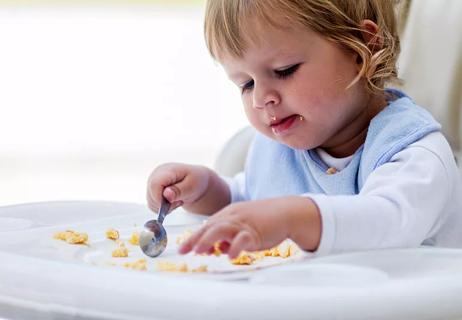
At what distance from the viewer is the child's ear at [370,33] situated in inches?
39.9

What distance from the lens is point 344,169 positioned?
1026 mm

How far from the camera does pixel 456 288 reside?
69cm

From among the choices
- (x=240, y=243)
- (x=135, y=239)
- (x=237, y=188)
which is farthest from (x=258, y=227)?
(x=237, y=188)

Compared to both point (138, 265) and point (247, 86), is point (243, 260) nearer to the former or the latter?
point (138, 265)

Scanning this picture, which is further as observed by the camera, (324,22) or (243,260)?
(324,22)

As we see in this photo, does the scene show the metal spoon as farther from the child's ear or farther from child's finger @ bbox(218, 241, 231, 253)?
the child's ear

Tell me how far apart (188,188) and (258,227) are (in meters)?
0.38

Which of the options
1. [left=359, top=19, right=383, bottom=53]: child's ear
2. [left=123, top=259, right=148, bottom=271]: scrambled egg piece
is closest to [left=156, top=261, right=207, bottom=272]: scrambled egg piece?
[left=123, top=259, right=148, bottom=271]: scrambled egg piece

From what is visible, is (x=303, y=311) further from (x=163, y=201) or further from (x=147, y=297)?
(x=163, y=201)

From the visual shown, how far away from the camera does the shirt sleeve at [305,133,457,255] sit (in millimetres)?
802

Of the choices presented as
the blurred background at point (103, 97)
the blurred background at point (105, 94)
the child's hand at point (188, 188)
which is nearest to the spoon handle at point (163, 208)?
the child's hand at point (188, 188)

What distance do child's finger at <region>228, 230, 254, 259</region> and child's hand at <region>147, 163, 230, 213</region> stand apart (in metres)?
0.35

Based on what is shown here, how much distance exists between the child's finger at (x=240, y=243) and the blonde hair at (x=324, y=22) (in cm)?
30

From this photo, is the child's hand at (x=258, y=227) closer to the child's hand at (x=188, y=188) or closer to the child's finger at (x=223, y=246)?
the child's finger at (x=223, y=246)
